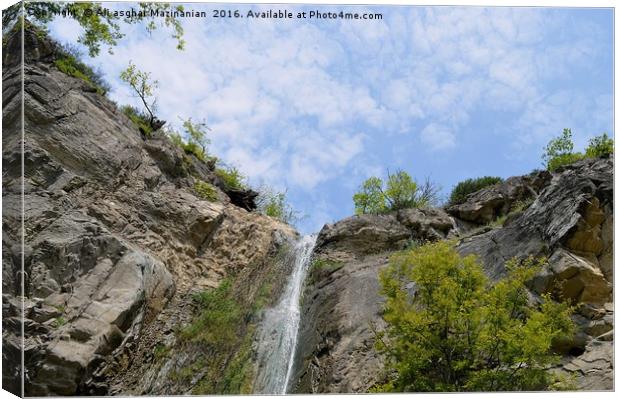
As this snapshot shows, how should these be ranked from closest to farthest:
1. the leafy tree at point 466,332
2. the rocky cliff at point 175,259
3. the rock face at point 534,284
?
the leafy tree at point 466,332, the rock face at point 534,284, the rocky cliff at point 175,259

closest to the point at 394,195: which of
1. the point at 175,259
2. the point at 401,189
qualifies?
the point at 401,189

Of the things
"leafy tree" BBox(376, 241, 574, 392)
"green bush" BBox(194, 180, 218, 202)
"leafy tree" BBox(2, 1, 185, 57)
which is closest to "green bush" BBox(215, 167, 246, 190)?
"green bush" BBox(194, 180, 218, 202)

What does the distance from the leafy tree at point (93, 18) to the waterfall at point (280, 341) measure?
6.75 m

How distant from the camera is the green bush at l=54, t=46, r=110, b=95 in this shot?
19.5 meters

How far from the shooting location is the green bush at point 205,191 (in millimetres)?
21281

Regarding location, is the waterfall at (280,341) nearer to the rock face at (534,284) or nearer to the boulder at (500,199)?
the rock face at (534,284)

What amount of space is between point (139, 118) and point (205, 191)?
3.77m

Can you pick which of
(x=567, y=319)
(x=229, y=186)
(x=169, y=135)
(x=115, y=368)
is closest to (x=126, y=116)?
(x=169, y=135)

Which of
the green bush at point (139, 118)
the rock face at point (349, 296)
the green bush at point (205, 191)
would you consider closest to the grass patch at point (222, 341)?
the rock face at point (349, 296)

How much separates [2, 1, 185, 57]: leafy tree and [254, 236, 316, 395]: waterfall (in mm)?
6748

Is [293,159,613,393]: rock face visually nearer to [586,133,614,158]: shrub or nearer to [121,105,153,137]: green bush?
[586,133,614,158]: shrub

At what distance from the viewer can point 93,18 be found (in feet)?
47.9

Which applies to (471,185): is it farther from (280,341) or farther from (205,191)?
(280,341)

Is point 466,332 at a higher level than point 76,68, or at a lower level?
lower
